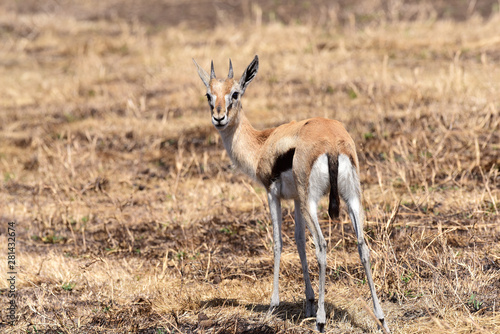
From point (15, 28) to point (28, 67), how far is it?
12.1 feet

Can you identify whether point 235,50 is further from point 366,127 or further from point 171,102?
point 366,127

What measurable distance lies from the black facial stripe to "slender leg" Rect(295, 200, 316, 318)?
32cm

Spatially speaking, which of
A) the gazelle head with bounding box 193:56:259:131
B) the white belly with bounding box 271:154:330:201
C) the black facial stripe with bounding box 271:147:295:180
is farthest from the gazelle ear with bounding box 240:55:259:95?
the white belly with bounding box 271:154:330:201

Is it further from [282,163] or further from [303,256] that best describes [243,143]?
[303,256]

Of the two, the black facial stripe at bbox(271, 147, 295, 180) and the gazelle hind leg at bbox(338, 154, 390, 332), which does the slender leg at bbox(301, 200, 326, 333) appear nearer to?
the gazelle hind leg at bbox(338, 154, 390, 332)

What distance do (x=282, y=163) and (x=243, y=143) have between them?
66 centimetres

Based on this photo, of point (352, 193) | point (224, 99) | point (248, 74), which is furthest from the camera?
point (248, 74)

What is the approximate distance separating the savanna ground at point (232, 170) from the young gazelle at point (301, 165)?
60 cm

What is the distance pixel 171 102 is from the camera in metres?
12.0

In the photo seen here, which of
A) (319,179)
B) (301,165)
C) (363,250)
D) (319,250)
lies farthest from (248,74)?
(363,250)

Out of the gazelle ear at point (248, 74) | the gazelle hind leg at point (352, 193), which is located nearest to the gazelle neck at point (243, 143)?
the gazelle ear at point (248, 74)

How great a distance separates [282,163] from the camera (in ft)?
15.7

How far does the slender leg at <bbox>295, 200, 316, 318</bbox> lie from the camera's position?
4.82 metres

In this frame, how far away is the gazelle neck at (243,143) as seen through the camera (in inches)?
208
